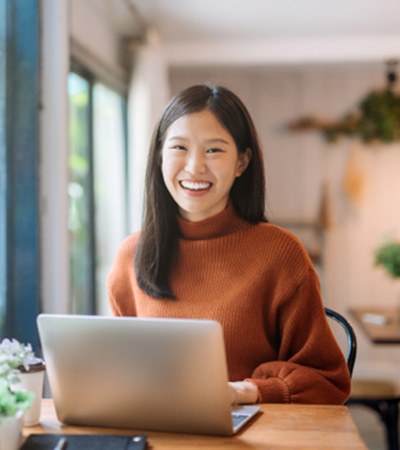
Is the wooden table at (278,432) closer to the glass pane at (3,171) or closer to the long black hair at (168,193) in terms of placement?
the long black hair at (168,193)

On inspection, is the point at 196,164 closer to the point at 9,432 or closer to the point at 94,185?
the point at 9,432

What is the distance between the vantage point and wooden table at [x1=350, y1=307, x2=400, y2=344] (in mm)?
3309

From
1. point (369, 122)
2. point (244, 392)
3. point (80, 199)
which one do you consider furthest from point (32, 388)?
point (369, 122)

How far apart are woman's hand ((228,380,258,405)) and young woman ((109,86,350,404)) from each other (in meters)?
0.03

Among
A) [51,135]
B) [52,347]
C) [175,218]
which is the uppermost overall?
[51,135]

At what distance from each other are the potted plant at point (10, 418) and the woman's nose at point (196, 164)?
567 mm

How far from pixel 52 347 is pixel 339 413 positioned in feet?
1.71

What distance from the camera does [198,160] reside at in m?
1.52

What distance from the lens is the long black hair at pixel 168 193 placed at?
5.09 feet

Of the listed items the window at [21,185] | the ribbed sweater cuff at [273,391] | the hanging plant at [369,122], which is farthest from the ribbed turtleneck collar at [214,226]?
the hanging plant at [369,122]

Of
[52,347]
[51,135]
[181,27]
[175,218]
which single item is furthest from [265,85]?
[52,347]

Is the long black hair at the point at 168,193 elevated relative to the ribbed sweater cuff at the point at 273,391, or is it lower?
elevated

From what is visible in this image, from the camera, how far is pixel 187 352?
1.17 m

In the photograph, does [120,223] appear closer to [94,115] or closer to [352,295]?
[94,115]
